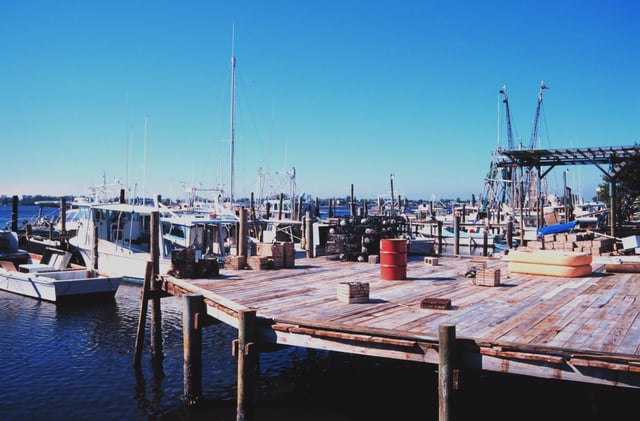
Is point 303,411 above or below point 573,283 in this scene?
below

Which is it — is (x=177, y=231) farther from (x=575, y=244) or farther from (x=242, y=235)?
(x=575, y=244)

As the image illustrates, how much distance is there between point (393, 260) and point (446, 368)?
6909mm

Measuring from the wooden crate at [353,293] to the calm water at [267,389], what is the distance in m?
2.35

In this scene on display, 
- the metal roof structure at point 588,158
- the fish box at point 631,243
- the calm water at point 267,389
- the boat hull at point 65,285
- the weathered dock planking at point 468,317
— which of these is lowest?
the calm water at point 267,389

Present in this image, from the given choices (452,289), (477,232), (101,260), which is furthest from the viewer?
(477,232)

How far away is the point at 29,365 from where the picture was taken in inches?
555

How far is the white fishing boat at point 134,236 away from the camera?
2731 cm

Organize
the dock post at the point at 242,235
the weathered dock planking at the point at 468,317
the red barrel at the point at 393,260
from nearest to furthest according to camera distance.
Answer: the weathered dock planking at the point at 468,317, the red barrel at the point at 393,260, the dock post at the point at 242,235

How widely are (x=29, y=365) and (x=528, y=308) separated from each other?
41.5 feet

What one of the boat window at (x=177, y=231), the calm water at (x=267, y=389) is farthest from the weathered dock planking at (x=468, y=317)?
the boat window at (x=177, y=231)

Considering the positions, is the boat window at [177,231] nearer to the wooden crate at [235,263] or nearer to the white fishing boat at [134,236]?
the white fishing boat at [134,236]

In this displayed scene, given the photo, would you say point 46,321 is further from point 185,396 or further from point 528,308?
point 528,308

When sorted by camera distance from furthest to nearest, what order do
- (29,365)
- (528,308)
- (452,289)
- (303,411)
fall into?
(29,365)
(452,289)
(303,411)
(528,308)

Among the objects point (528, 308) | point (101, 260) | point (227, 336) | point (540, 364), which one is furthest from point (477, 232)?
point (540, 364)
